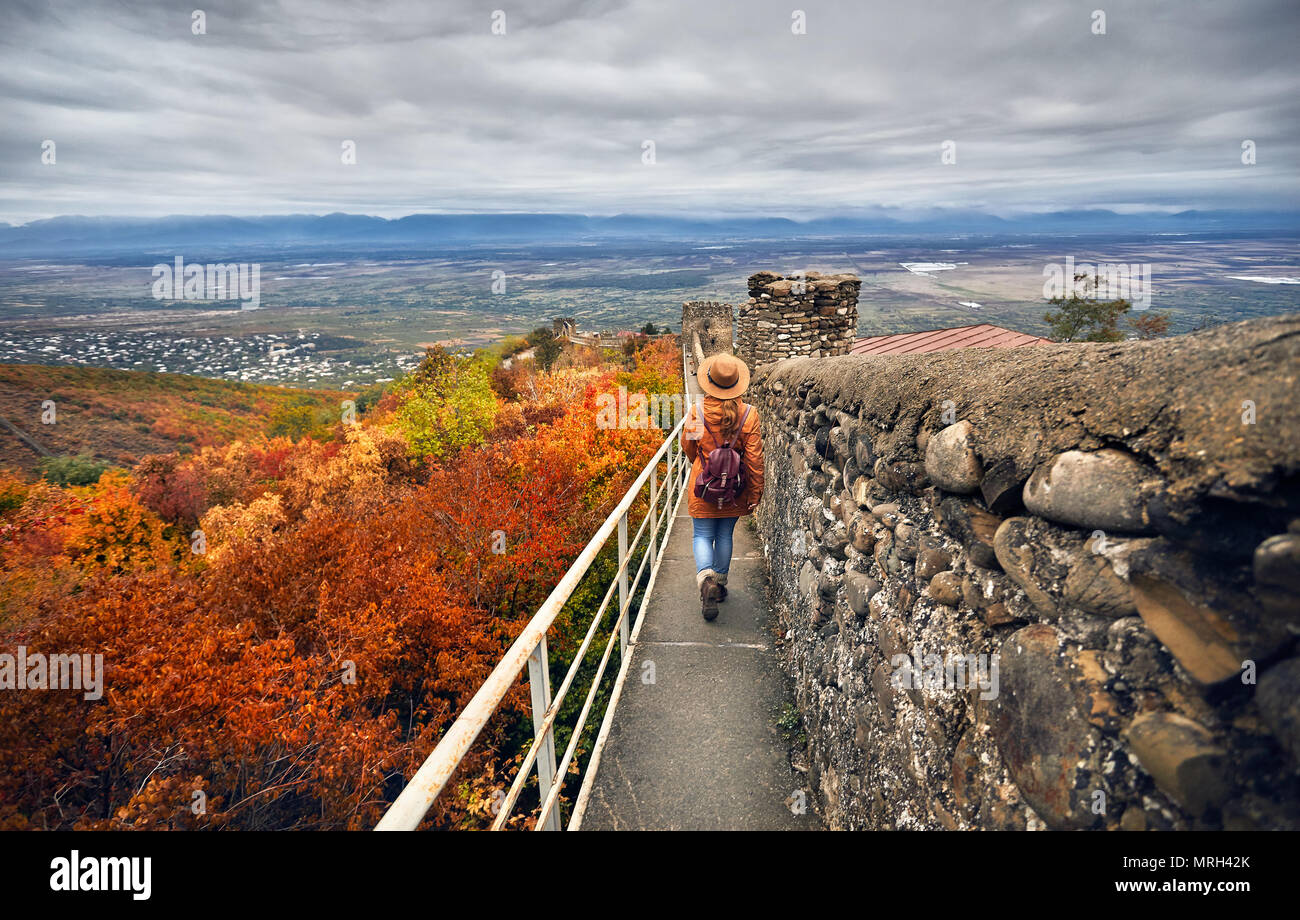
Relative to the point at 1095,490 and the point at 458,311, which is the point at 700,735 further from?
the point at 458,311

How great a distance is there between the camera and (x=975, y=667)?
5.99 ft

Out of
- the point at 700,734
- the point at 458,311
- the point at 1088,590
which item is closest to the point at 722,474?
the point at 700,734

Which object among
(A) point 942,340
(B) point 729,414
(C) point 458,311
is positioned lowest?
(B) point 729,414

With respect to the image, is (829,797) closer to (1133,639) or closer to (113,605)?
(1133,639)

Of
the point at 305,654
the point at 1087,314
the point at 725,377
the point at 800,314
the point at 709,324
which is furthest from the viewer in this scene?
the point at 1087,314

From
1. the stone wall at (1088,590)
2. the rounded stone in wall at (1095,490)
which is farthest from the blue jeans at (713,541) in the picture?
the rounded stone in wall at (1095,490)

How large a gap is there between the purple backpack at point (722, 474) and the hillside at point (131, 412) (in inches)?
1806

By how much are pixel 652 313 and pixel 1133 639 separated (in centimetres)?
13107

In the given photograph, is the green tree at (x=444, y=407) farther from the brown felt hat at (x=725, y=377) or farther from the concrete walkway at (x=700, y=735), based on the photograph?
the brown felt hat at (x=725, y=377)

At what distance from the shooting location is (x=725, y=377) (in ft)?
13.9

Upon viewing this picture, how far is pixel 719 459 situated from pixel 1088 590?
3000 millimetres

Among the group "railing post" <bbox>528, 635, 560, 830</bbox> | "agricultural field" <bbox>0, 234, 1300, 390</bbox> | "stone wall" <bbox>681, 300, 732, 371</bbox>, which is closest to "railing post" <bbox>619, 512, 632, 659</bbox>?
"railing post" <bbox>528, 635, 560, 830</bbox>

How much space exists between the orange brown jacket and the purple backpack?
4 cm

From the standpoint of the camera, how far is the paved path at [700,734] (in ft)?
10.1
